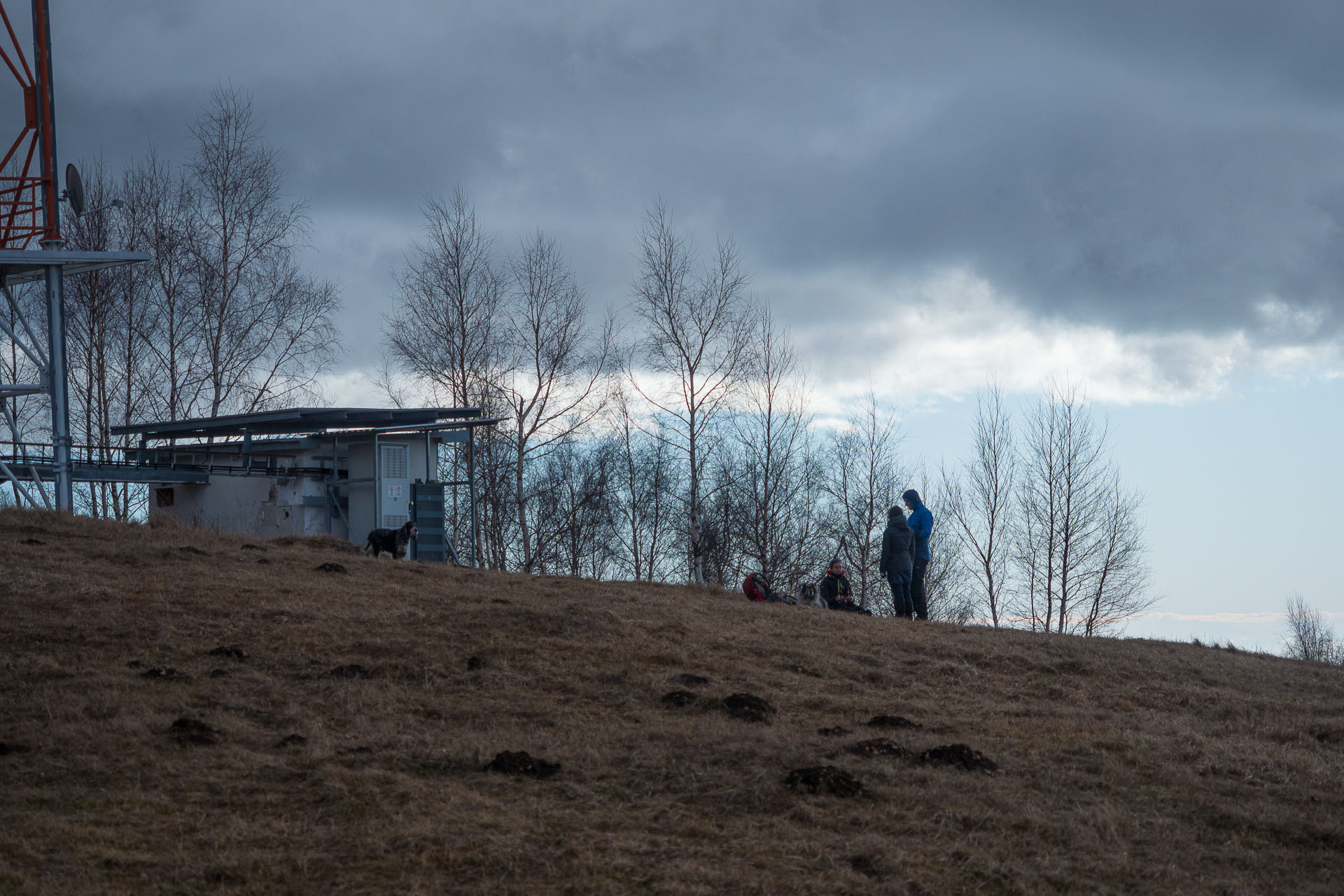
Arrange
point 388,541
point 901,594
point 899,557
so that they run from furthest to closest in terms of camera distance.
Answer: point 388,541
point 901,594
point 899,557

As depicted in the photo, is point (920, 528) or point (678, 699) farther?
point (920, 528)

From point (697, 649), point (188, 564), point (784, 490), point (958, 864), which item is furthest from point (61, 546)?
point (784, 490)

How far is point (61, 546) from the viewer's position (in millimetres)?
14375

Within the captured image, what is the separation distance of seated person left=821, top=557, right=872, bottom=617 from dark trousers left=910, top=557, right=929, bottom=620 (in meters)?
0.77

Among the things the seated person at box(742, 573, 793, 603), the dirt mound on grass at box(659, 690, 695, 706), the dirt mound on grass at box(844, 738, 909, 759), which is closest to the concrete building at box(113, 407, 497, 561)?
the seated person at box(742, 573, 793, 603)

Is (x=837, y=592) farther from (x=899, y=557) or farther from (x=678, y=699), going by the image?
(x=678, y=699)

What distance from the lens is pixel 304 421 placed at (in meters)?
23.5

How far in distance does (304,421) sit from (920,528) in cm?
1333

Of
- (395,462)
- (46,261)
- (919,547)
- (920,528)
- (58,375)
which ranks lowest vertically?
(919,547)

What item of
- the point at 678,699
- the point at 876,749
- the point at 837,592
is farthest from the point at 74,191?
the point at 876,749

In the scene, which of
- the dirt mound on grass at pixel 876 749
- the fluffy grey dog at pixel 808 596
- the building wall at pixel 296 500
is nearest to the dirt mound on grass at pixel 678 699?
the dirt mound on grass at pixel 876 749

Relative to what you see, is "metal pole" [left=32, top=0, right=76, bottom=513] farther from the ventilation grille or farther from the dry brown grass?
the dry brown grass

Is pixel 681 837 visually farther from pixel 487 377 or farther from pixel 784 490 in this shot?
pixel 784 490

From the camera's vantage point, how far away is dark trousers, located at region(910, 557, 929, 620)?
16891 millimetres
